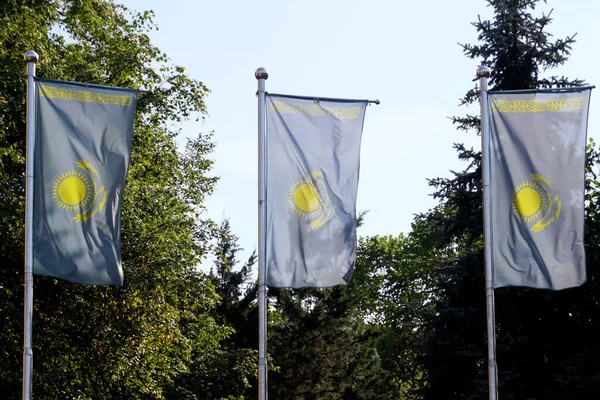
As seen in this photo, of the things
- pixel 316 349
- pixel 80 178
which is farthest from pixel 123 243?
pixel 316 349

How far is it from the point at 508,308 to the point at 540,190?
1168cm

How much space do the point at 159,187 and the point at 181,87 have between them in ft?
9.81

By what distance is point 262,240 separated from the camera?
15.4 metres

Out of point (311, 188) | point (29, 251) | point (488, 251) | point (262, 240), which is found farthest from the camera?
point (488, 251)

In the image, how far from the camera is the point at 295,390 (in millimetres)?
38125

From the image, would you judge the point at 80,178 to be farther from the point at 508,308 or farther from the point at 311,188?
the point at 508,308

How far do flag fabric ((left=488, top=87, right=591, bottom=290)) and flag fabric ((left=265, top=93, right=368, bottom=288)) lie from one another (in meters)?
2.35

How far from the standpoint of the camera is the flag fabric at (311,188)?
1538 centimetres

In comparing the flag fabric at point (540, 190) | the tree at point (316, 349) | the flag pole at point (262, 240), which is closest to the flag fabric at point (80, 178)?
the flag pole at point (262, 240)

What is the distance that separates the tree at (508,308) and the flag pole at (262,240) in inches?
458

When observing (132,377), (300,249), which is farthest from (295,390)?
(300,249)

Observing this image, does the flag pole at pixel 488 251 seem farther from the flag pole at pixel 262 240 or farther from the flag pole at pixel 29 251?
the flag pole at pixel 29 251

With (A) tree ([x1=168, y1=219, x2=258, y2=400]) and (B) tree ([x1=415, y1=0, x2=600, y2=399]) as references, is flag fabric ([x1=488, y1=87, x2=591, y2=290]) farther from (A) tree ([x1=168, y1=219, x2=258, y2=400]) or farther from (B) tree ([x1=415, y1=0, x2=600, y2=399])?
(A) tree ([x1=168, y1=219, x2=258, y2=400])

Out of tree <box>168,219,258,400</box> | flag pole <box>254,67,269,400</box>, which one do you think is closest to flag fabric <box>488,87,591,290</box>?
flag pole <box>254,67,269,400</box>
